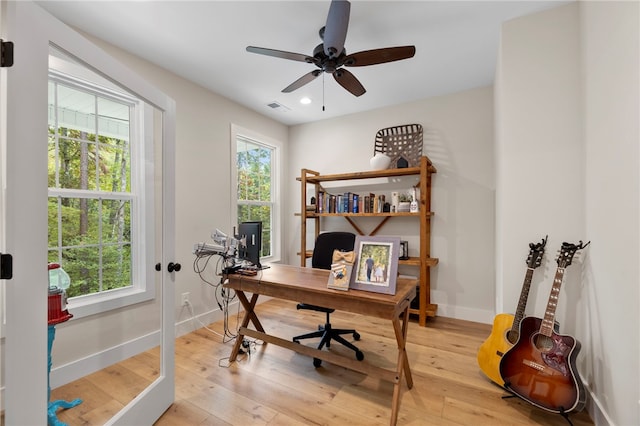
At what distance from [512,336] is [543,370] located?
0.29m

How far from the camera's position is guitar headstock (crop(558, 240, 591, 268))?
1761 mm

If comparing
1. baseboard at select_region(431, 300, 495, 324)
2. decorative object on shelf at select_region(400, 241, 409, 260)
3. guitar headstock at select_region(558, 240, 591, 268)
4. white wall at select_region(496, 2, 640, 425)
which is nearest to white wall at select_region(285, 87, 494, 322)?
baseboard at select_region(431, 300, 495, 324)

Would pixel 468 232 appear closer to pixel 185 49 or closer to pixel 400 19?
pixel 400 19

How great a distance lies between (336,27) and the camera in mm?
1600

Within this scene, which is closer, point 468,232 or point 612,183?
point 612,183

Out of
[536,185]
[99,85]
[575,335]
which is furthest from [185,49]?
[575,335]

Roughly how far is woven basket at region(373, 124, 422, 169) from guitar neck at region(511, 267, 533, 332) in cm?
178

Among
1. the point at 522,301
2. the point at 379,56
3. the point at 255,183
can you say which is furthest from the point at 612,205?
the point at 255,183

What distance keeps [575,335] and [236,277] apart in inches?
95.3

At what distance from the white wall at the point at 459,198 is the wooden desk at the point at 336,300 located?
1.64 meters

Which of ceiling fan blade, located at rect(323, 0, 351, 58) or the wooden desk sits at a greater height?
ceiling fan blade, located at rect(323, 0, 351, 58)

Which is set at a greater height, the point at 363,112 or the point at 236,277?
the point at 363,112

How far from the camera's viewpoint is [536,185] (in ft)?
6.49

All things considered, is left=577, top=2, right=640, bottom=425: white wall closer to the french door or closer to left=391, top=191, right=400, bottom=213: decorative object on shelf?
left=391, top=191, right=400, bottom=213: decorative object on shelf
